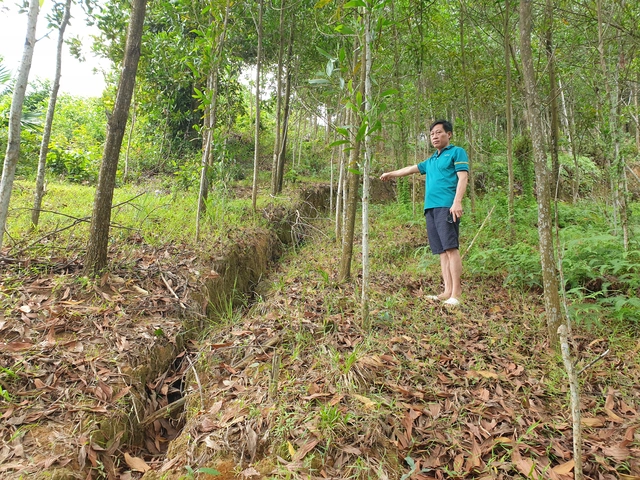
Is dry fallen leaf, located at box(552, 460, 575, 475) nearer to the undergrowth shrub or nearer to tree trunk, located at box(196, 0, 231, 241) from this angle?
the undergrowth shrub

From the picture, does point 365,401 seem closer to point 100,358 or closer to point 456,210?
point 100,358

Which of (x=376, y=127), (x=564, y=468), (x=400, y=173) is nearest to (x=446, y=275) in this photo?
(x=400, y=173)

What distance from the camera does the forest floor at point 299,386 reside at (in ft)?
6.33

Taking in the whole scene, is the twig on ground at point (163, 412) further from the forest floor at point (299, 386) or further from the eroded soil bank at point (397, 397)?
the eroded soil bank at point (397, 397)

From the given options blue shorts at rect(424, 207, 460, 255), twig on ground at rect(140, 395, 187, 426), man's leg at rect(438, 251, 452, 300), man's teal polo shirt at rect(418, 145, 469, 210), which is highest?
man's teal polo shirt at rect(418, 145, 469, 210)

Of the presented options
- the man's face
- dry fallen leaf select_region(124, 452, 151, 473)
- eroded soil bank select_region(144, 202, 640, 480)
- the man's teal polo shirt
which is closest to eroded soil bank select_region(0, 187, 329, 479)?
dry fallen leaf select_region(124, 452, 151, 473)

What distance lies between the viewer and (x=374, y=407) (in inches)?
84.1

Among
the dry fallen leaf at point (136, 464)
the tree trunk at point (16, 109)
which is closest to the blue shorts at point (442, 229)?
the dry fallen leaf at point (136, 464)

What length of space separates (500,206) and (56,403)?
24.2 ft

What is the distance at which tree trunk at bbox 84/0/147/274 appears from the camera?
10.8ft

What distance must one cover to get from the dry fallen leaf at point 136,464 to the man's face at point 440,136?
12.3 ft

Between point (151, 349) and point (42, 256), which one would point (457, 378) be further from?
point (42, 256)

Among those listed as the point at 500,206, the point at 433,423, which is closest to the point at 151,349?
the point at 433,423

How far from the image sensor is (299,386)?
2.35m
